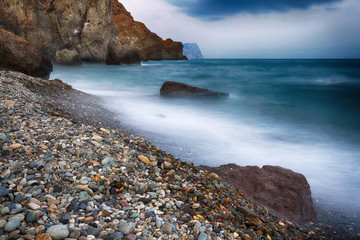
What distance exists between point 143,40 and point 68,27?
4459cm

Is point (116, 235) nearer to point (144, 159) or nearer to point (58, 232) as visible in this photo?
point (58, 232)

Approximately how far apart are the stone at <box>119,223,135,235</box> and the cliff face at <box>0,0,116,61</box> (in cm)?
3160

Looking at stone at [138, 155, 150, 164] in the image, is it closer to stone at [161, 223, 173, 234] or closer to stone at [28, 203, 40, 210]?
stone at [161, 223, 173, 234]

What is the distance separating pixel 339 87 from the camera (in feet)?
47.9

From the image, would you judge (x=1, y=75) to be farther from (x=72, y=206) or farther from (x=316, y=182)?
(x=316, y=182)

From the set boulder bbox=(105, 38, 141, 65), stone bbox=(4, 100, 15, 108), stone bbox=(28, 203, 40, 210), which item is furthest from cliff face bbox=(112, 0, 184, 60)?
stone bbox=(28, 203, 40, 210)

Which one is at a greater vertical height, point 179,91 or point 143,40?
point 143,40

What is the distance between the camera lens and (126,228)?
1941mm

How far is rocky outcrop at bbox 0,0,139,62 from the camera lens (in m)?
28.2

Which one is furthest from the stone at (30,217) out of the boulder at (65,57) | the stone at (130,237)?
the boulder at (65,57)

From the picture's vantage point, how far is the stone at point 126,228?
6.32 feet

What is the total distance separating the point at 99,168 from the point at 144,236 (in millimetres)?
1126

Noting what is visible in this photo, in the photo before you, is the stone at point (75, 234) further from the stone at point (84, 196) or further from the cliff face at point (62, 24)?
the cliff face at point (62, 24)

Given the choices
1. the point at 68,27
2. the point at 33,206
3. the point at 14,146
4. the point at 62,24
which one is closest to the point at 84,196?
the point at 33,206
